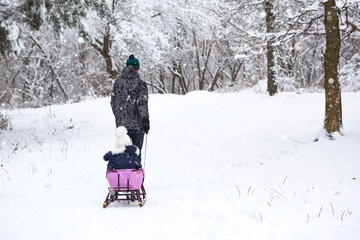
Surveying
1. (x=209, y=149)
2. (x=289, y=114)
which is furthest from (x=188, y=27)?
(x=209, y=149)

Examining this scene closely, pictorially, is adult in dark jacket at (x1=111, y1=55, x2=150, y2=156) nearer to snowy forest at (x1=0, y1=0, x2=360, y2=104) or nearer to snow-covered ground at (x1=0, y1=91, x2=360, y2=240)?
snow-covered ground at (x1=0, y1=91, x2=360, y2=240)

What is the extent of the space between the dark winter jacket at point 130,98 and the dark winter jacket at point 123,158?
76 cm

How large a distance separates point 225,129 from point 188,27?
14.6 m

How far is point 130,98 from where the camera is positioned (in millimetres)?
5219

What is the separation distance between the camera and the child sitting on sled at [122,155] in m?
4.53

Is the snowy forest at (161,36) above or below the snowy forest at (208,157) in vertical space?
above

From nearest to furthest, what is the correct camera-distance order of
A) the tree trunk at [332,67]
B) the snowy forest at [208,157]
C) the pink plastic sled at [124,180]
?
the snowy forest at [208,157] < the pink plastic sled at [124,180] < the tree trunk at [332,67]

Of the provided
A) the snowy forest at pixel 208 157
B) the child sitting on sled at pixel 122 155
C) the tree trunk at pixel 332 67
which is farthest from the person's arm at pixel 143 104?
the tree trunk at pixel 332 67

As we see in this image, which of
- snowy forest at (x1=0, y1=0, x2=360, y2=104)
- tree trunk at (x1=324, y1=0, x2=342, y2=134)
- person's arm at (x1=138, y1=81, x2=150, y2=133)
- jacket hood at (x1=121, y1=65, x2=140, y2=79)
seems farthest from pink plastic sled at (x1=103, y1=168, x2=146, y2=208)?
tree trunk at (x1=324, y1=0, x2=342, y2=134)

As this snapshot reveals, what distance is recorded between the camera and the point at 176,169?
6812mm

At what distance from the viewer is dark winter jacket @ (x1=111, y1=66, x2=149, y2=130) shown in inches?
205

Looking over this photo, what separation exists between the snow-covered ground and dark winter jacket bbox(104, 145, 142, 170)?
62cm

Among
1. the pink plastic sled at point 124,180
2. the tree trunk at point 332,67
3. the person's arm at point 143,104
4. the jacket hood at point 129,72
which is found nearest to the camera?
the pink plastic sled at point 124,180

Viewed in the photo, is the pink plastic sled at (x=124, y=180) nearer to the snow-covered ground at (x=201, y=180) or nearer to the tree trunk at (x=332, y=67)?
the snow-covered ground at (x=201, y=180)
